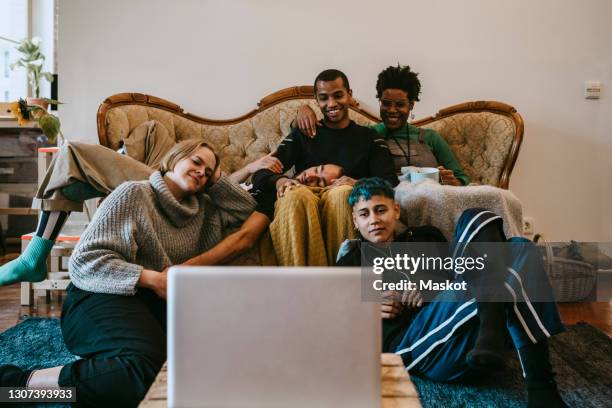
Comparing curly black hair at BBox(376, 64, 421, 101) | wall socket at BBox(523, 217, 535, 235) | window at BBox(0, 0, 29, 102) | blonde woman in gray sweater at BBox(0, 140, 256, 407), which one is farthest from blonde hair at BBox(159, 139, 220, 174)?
window at BBox(0, 0, 29, 102)

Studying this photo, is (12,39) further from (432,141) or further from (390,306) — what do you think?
(390,306)

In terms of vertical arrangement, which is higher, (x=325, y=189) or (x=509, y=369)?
(x=325, y=189)

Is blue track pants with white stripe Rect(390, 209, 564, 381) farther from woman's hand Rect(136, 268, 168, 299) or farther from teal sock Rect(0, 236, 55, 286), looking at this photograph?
teal sock Rect(0, 236, 55, 286)

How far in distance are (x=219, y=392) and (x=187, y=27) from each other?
2.62 m

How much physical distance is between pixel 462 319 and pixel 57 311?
1.82 meters

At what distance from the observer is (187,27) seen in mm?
2928

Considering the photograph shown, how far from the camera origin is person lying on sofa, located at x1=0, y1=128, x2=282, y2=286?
2.02 metres

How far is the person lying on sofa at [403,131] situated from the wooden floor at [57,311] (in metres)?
0.74

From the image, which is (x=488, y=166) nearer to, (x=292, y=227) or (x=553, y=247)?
(x=553, y=247)

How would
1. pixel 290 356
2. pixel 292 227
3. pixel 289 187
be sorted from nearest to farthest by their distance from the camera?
pixel 290 356 → pixel 292 227 → pixel 289 187

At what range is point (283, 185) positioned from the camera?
73.5 inches

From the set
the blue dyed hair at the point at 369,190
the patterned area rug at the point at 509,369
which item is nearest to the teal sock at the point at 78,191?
the patterned area rug at the point at 509,369

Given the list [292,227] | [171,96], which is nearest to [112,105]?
[171,96]

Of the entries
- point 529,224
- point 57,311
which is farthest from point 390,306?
point 529,224
